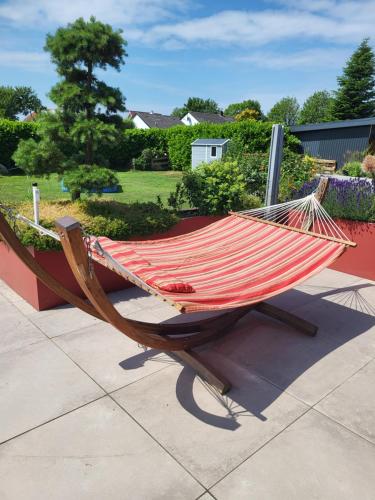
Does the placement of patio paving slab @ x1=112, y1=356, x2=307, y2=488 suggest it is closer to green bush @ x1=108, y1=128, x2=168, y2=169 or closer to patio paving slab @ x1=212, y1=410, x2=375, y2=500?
patio paving slab @ x1=212, y1=410, x2=375, y2=500

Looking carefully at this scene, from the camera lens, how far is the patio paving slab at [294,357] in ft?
8.95

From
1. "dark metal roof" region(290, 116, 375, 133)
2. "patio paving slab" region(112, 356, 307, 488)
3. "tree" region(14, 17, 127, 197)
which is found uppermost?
"dark metal roof" region(290, 116, 375, 133)

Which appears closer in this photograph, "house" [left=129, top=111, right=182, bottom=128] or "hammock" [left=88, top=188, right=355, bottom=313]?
"hammock" [left=88, top=188, right=355, bottom=313]

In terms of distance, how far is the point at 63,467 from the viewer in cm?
196

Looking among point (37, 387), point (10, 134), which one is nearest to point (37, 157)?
point (37, 387)

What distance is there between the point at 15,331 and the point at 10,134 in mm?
15034

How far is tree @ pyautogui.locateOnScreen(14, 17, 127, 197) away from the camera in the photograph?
155 inches

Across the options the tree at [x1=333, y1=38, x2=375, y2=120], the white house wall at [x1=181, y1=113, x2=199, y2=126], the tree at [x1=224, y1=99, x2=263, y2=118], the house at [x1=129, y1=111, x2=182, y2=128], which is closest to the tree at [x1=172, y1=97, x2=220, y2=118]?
the tree at [x1=224, y1=99, x2=263, y2=118]

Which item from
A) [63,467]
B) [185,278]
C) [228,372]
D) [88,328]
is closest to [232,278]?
[185,278]

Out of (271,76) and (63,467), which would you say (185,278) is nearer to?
(63,467)

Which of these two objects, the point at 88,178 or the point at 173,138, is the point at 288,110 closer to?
the point at 173,138

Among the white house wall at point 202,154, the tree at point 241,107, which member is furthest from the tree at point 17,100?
the white house wall at point 202,154

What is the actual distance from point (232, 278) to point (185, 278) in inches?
15.9

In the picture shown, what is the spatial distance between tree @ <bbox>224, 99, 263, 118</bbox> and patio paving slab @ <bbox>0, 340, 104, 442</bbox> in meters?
68.7
